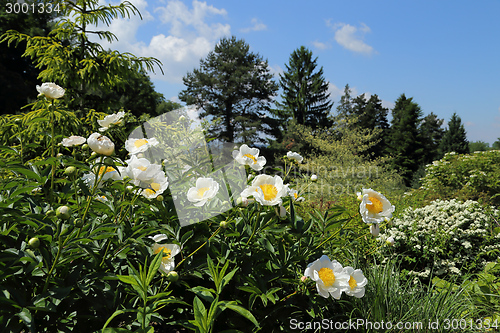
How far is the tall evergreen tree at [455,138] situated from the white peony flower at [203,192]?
97.7 feet

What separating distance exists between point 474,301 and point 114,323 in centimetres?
272

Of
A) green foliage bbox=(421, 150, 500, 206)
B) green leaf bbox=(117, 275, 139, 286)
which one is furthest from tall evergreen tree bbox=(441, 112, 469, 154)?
green leaf bbox=(117, 275, 139, 286)

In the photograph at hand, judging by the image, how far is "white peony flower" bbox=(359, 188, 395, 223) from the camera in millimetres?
1313

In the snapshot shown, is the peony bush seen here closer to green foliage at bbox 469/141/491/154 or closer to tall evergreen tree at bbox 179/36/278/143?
tall evergreen tree at bbox 179/36/278/143

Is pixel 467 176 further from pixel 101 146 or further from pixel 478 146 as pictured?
pixel 478 146

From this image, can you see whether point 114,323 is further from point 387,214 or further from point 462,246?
point 462,246

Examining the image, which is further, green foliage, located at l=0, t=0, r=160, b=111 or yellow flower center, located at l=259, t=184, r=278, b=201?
green foliage, located at l=0, t=0, r=160, b=111

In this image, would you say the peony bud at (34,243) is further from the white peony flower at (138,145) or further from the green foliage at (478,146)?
the green foliage at (478,146)

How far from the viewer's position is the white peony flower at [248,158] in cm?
149

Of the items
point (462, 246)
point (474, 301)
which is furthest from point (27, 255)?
point (462, 246)

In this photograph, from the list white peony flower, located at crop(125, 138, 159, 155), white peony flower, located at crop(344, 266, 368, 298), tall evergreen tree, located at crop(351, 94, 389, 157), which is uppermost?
tall evergreen tree, located at crop(351, 94, 389, 157)

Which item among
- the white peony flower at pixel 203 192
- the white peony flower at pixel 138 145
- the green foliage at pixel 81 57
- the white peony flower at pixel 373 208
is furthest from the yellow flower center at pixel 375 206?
the green foliage at pixel 81 57

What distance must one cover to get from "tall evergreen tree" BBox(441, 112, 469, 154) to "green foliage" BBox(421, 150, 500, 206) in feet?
69.5

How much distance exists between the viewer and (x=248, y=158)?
58.8 inches
